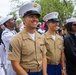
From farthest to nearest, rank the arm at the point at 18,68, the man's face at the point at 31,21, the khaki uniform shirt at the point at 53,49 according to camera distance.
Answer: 1. the khaki uniform shirt at the point at 53,49
2. the man's face at the point at 31,21
3. the arm at the point at 18,68

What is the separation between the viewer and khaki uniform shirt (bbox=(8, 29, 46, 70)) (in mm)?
3297

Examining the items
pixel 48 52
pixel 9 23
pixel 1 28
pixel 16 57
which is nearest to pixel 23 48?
pixel 16 57

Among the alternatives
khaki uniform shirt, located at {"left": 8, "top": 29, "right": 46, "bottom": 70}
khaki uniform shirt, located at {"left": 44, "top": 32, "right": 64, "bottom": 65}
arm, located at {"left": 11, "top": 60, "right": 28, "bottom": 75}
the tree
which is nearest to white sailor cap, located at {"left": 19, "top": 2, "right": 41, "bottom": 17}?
khaki uniform shirt, located at {"left": 8, "top": 29, "right": 46, "bottom": 70}

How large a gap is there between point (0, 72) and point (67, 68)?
1.96m

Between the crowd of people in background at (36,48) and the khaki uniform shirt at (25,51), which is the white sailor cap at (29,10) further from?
the khaki uniform shirt at (25,51)

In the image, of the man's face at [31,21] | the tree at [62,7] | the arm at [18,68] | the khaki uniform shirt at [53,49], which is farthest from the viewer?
the tree at [62,7]

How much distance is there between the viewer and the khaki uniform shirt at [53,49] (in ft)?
14.2

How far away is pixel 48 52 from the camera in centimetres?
435

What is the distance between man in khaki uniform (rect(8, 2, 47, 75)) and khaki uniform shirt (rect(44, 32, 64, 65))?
807mm

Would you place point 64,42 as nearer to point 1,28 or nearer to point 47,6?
point 1,28

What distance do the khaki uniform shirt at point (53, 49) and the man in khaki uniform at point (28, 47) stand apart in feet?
2.65

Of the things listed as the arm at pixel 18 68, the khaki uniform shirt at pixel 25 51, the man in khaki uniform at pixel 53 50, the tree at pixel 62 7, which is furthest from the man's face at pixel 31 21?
the tree at pixel 62 7

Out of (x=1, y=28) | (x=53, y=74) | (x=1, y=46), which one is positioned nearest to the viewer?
(x=53, y=74)

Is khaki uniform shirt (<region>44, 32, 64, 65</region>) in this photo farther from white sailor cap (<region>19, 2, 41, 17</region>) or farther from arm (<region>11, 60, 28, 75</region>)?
arm (<region>11, 60, 28, 75</region>)
